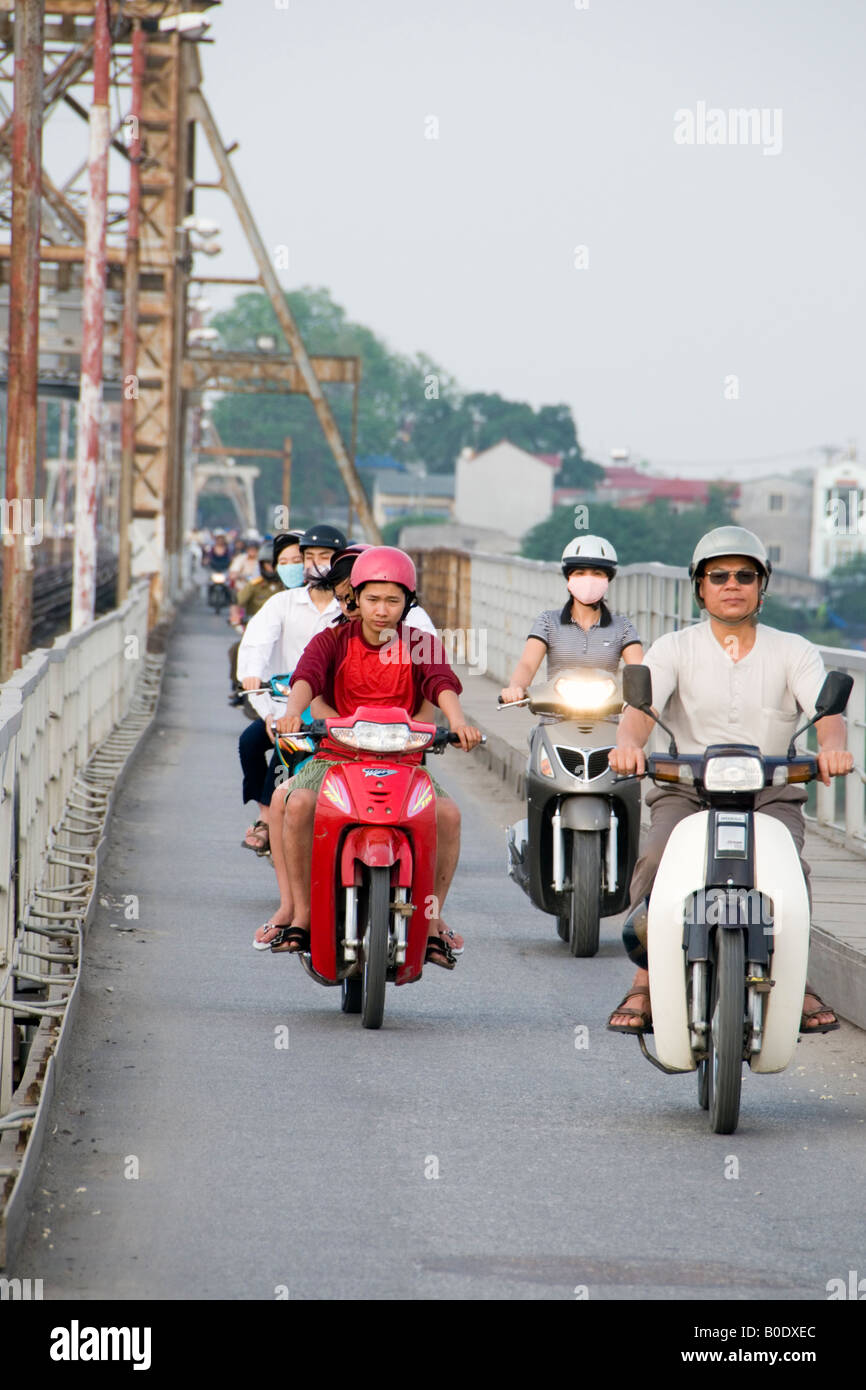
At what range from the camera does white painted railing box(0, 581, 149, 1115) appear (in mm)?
7141

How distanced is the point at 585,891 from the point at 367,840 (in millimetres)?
2355

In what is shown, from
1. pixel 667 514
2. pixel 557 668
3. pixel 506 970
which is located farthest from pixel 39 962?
pixel 667 514

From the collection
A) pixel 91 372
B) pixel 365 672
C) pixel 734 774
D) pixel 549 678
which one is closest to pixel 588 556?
pixel 549 678

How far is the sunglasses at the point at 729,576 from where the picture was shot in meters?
7.21

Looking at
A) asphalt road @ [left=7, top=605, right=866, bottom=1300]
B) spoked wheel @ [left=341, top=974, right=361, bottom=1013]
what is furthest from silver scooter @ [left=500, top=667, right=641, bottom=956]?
spoked wheel @ [left=341, top=974, right=361, bottom=1013]

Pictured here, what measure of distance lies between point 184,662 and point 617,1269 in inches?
1273

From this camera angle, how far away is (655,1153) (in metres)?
6.91

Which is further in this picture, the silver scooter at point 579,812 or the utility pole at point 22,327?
the utility pole at point 22,327

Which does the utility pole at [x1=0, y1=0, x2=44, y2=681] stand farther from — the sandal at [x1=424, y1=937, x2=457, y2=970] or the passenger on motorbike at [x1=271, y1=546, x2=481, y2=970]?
the sandal at [x1=424, y1=937, x2=457, y2=970]

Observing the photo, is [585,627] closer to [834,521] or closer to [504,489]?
[834,521]

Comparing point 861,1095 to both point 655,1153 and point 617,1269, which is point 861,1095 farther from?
point 617,1269

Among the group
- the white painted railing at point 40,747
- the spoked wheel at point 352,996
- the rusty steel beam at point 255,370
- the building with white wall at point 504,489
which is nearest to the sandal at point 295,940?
the spoked wheel at point 352,996

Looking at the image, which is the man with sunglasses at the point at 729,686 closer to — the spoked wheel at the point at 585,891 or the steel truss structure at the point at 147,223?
the spoked wheel at the point at 585,891

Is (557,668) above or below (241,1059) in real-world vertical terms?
above
